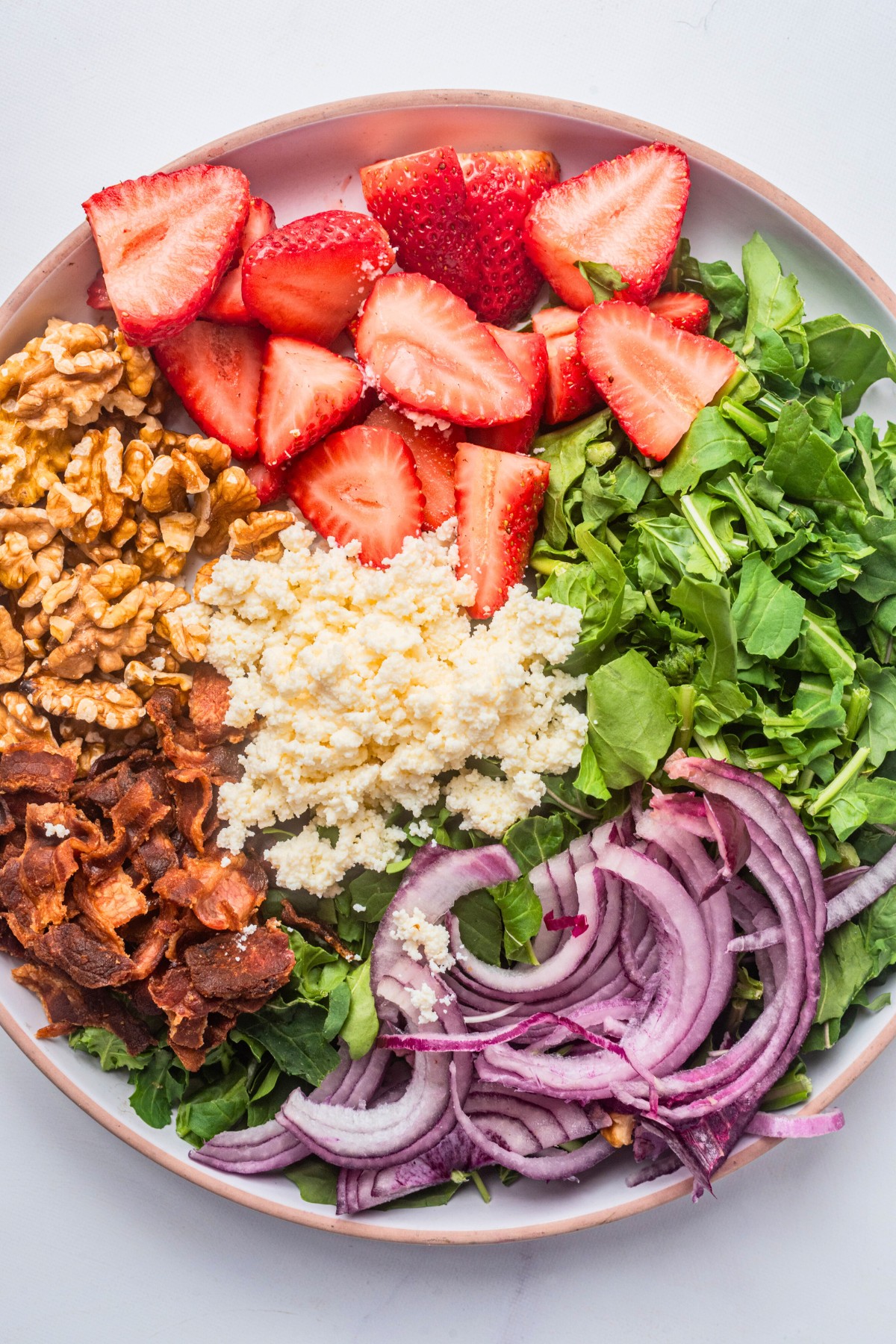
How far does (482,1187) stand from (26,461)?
155 centimetres

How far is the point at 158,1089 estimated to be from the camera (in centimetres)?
162

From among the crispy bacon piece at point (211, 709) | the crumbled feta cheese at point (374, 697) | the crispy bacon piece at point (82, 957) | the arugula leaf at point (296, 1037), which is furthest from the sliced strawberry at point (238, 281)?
the arugula leaf at point (296, 1037)

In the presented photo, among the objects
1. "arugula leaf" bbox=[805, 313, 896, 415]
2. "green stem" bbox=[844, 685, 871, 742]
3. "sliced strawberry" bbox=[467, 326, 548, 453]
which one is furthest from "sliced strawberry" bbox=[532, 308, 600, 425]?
"green stem" bbox=[844, 685, 871, 742]

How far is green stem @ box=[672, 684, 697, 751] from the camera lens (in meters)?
1.55

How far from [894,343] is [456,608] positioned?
992 mm

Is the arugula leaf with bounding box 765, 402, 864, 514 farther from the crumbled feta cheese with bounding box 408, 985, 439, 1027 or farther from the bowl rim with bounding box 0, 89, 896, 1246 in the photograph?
the crumbled feta cheese with bounding box 408, 985, 439, 1027

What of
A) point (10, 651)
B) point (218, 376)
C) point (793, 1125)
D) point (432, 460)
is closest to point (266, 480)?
point (218, 376)

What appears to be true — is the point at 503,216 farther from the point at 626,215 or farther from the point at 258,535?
the point at 258,535

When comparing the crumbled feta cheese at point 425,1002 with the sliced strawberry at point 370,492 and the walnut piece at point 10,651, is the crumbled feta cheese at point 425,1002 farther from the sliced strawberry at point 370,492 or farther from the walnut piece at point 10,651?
the walnut piece at point 10,651

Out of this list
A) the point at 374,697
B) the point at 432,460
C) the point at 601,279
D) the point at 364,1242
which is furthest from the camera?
the point at 364,1242

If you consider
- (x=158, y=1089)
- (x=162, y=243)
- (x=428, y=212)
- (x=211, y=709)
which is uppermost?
(x=428, y=212)

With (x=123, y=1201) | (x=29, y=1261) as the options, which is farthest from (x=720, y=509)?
(x=29, y=1261)

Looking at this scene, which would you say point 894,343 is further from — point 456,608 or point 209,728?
point 209,728

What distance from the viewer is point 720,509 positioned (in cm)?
159
